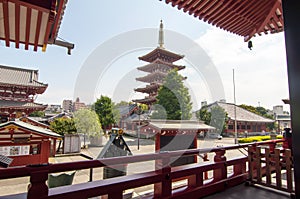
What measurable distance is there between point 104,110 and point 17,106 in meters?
6.42

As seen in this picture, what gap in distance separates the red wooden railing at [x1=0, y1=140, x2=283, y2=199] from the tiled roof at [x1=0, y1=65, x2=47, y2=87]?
1035cm

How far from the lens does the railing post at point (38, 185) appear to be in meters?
1.05

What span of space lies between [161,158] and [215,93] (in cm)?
308

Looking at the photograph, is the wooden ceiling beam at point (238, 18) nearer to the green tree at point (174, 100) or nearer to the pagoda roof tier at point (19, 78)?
the green tree at point (174, 100)

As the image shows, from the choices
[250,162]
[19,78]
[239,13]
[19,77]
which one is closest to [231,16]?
[239,13]

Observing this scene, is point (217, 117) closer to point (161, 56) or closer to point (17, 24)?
point (161, 56)

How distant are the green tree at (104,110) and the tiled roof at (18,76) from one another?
479 centimetres

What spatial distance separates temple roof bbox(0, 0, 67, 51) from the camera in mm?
1175

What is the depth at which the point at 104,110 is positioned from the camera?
14.4 m

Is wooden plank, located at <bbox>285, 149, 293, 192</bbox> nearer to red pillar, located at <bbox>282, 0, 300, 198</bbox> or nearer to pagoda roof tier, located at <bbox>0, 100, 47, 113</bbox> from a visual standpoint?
red pillar, located at <bbox>282, 0, 300, 198</bbox>

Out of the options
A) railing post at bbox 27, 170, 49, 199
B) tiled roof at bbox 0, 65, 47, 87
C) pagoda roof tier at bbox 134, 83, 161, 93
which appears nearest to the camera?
railing post at bbox 27, 170, 49, 199

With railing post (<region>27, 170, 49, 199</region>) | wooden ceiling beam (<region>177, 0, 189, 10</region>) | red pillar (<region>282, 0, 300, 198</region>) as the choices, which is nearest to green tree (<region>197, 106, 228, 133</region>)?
wooden ceiling beam (<region>177, 0, 189, 10</region>)

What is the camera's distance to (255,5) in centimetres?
164

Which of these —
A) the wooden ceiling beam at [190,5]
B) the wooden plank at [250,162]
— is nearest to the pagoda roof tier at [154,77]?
the wooden plank at [250,162]
